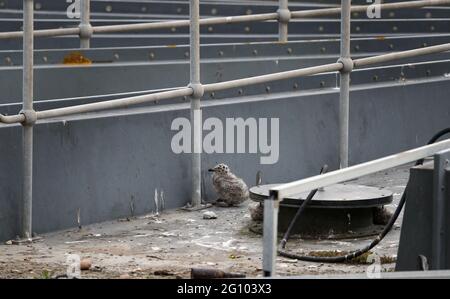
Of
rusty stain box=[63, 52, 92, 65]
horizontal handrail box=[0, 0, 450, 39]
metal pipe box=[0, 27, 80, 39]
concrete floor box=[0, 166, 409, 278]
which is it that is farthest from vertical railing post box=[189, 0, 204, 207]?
metal pipe box=[0, 27, 80, 39]

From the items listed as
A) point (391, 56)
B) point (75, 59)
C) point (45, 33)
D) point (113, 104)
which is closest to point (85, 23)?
point (45, 33)

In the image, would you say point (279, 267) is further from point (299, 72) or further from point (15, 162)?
point (299, 72)

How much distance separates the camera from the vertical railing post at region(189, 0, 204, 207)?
9266mm

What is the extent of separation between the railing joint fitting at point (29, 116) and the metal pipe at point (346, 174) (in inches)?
110

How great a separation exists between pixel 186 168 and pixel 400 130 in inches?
99.1

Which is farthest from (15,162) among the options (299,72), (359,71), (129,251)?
(359,71)

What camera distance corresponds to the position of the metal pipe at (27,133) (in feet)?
26.6

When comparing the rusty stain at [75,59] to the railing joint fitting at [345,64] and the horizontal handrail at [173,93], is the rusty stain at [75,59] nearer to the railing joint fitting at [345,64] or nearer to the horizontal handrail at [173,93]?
the horizontal handrail at [173,93]

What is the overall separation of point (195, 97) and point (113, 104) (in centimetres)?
81

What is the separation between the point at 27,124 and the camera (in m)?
8.12

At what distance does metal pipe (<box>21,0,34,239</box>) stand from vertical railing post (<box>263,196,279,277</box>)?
3.33 m

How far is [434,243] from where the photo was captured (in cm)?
643

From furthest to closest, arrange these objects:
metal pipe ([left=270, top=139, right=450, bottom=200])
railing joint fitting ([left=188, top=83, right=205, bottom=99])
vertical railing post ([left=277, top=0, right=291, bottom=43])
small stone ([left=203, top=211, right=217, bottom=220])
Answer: vertical railing post ([left=277, top=0, right=291, bottom=43]) → railing joint fitting ([left=188, top=83, right=205, bottom=99]) → small stone ([left=203, top=211, right=217, bottom=220]) → metal pipe ([left=270, top=139, right=450, bottom=200])

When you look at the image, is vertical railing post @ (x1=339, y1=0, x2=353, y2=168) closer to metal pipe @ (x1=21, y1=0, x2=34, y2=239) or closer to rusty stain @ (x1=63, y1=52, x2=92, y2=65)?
rusty stain @ (x1=63, y1=52, x2=92, y2=65)
